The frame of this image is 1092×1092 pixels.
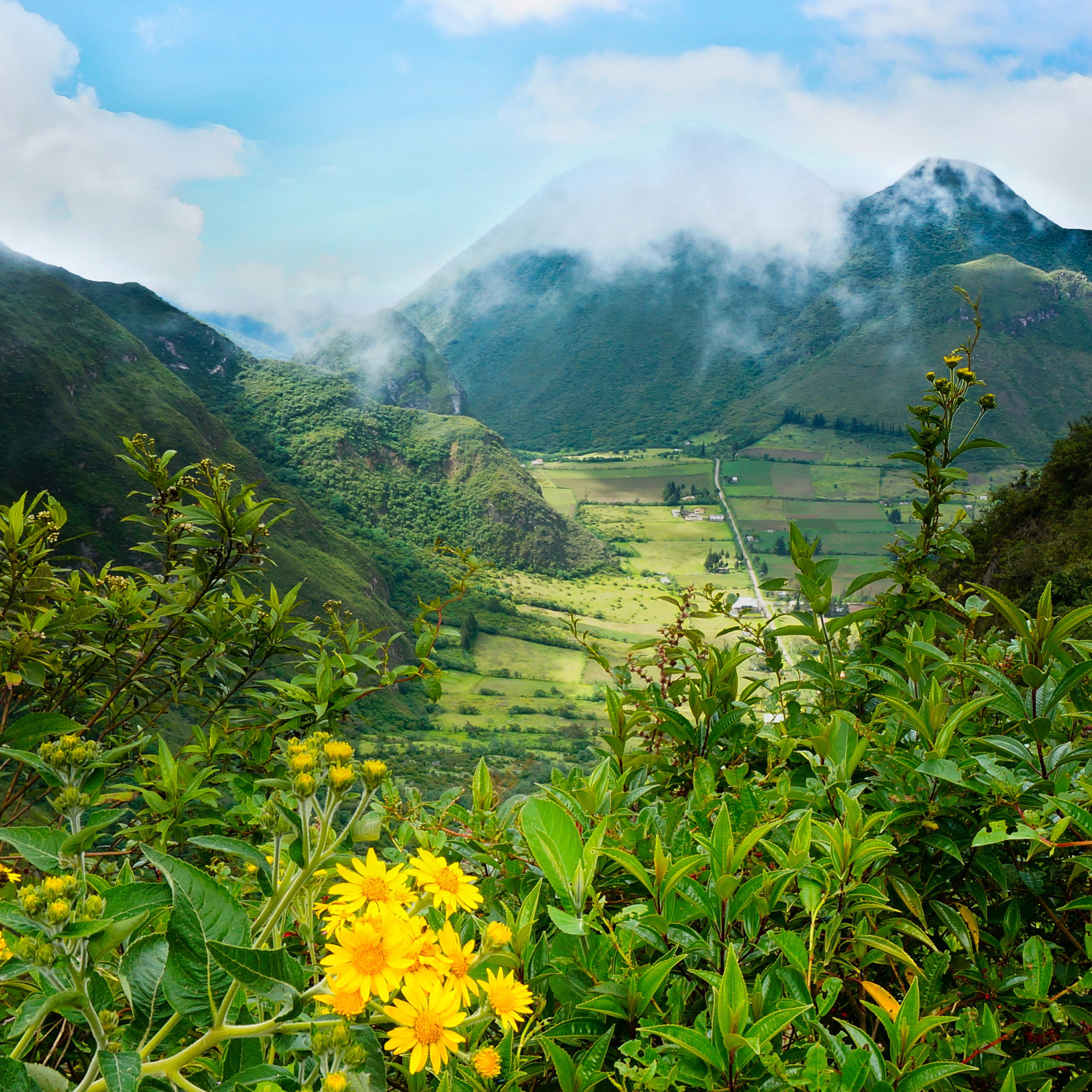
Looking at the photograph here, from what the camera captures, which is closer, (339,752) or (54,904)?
(54,904)

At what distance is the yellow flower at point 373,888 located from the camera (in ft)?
2.37

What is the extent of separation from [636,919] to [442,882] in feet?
0.98

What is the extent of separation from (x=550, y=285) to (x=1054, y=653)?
664 ft

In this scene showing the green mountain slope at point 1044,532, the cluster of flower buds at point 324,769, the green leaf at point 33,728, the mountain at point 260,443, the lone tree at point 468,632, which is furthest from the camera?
the lone tree at point 468,632

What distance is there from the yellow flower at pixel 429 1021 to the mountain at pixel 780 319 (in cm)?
11146

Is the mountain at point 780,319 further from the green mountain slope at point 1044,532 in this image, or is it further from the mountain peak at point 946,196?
the green mountain slope at point 1044,532

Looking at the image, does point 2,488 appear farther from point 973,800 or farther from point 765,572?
point 765,572

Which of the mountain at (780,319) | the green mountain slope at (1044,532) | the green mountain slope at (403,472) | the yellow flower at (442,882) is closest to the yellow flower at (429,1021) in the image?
the yellow flower at (442,882)

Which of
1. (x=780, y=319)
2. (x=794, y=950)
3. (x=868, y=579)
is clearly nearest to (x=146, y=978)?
(x=794, y=950)

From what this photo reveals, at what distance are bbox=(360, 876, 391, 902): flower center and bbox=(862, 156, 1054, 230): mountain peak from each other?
7643 inches

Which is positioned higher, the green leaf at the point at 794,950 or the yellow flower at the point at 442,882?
the yellow flower at the point at 442,882

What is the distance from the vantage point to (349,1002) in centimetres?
62

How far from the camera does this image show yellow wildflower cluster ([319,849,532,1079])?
0.64 meters

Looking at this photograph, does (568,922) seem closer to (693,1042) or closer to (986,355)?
(693,1042)
